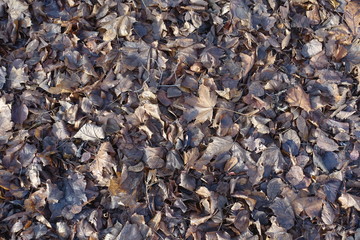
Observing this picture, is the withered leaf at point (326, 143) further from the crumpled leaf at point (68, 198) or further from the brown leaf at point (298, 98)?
the crumpled leaf at point (68, 198)

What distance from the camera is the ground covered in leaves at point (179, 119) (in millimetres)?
2113

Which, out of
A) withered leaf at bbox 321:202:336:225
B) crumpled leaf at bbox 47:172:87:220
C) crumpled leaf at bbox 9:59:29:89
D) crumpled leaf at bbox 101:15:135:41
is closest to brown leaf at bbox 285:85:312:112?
withered leaf at bbox 321:202:336:225

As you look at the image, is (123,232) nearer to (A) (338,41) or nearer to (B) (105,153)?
(B) (105,153)

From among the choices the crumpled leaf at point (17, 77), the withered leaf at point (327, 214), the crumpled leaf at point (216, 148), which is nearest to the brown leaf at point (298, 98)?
the crumpled leaf at point (216, 148)

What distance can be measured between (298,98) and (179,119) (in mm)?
782

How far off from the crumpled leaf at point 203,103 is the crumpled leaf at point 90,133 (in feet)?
1.87

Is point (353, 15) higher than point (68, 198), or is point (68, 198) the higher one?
point (353, 15)

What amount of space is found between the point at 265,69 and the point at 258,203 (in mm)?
882

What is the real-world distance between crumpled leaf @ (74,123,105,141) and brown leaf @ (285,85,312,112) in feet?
3.94

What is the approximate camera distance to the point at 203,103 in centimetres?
229

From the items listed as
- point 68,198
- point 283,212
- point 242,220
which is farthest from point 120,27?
point 283,212

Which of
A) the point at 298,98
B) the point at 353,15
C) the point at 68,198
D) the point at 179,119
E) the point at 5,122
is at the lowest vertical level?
the point at 68,198

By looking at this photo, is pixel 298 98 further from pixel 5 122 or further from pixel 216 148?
pixel 5 122

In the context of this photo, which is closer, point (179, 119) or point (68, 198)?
point (68, 198)
